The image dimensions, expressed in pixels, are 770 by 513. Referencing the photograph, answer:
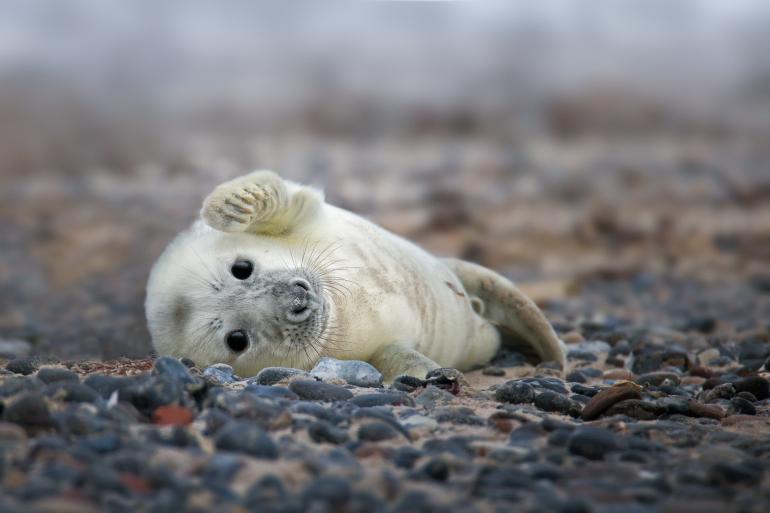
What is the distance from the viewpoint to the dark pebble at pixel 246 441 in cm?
245

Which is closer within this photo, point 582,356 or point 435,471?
point 435,471

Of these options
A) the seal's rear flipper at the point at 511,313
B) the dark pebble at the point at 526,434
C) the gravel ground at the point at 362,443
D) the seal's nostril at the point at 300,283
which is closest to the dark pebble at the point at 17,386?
the gravel ground at the point at 362,443

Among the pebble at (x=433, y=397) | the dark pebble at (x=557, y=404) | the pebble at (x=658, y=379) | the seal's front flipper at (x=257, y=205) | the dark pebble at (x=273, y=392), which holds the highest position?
the seal's front flipper at (x=257, y=205)

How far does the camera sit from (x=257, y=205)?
403 cm

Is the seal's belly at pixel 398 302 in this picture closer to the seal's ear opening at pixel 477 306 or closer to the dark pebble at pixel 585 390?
the seal's ear opening at pixel 477 306

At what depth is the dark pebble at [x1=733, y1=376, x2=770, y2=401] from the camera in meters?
3.84

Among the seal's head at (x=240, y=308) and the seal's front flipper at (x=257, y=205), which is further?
the seal's front flipper at (x=257, y=205)

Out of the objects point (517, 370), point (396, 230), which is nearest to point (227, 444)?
point (517, 370)

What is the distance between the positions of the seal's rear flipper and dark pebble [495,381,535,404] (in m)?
1.48

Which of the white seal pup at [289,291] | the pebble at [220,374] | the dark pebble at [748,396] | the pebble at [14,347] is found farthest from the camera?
→ the pebble at [14,347]

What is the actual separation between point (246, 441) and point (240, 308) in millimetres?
1464

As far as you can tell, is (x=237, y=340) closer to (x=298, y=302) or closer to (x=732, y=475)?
(x=298, y=302)

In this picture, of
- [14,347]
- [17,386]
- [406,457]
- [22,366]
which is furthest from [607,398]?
[14,347]

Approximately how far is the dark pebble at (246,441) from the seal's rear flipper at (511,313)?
2.77 metres
